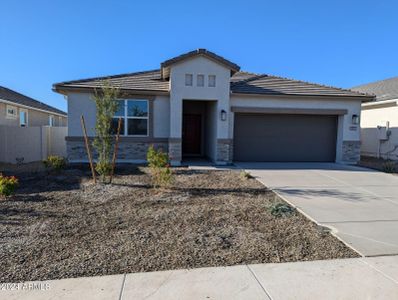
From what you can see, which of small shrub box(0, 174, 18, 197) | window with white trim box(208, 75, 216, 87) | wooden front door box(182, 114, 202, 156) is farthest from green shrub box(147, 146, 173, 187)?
wooden front door box(182, 114, 202, 156)

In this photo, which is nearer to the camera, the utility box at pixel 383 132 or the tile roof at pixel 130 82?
the tile roof at pixel 130 82

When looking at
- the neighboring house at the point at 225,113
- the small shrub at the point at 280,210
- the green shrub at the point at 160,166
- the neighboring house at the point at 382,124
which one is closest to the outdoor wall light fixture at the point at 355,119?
the neighboring house at the point at 225,113

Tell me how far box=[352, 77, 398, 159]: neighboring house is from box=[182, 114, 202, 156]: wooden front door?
1073cm

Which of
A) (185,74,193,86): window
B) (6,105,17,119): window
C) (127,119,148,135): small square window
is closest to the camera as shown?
(185,74,193,86): window

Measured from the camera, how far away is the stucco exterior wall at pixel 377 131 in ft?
55.6

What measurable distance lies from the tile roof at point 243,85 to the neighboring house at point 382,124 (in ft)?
13.1

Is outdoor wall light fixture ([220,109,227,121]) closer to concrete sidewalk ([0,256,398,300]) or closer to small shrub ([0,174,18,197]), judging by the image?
small shrub ([0,174,18,197])

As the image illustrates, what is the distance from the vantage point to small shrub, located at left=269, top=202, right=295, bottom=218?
6.14 meters

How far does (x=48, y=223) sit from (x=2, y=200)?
2.38m

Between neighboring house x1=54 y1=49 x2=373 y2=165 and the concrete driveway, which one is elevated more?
neighboring house x1=54 y1=49 x2=373 y2=165

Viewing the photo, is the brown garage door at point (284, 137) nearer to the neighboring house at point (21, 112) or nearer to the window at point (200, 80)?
the window at point (200, 80)

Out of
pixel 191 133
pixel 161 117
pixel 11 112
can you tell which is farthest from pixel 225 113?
pixel 11 112

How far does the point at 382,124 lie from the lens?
18000 millimetres

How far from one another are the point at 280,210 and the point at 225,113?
7.49 m
